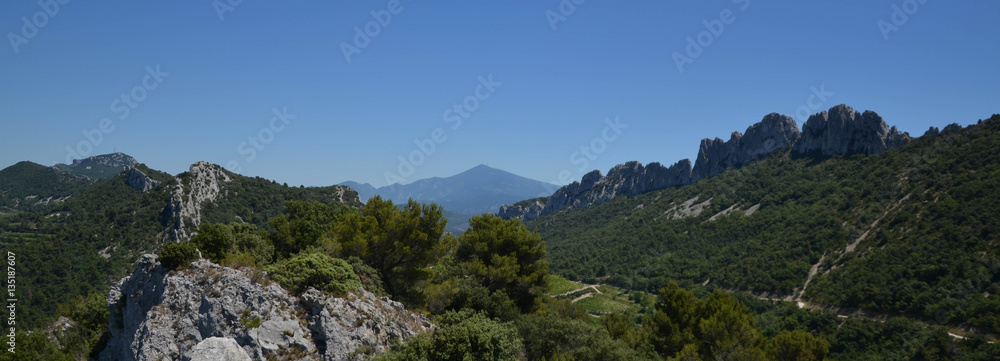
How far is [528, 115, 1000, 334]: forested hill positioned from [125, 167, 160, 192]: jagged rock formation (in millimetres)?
109120

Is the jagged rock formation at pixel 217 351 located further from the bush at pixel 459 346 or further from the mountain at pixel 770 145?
the mountain at pixel 770 145

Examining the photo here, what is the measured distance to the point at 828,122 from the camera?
124688 millimetres

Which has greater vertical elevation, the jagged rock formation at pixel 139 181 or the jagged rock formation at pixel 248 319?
the jagged rock formation at pixel 139 181

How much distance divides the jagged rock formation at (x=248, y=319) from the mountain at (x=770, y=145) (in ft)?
213

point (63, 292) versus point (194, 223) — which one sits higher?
point (194, 223)

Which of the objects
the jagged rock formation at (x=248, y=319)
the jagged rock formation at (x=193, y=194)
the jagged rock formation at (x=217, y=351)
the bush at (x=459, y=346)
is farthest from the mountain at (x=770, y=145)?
the jagged rock formation at (x=217, y=351)

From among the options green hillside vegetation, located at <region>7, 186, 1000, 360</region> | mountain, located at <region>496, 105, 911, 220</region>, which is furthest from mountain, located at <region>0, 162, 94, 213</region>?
green hillside vegetation, located at <region>7, 186, 1000, 360</region>

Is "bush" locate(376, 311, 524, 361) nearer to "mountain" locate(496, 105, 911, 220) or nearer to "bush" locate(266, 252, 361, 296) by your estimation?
"bush" locate(266, 252, 361, 296)

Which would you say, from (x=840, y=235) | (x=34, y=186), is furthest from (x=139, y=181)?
(x=840, y=235)

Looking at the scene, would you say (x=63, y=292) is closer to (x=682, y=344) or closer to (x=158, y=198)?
(x=158, y=198)

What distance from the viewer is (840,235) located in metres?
81.9

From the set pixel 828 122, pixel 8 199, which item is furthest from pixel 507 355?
pixel 8 199

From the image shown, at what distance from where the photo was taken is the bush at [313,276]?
57.4 feet

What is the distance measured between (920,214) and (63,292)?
138211 millimetres
